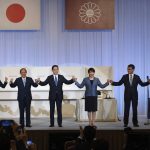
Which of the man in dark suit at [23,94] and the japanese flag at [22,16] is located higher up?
the japanese flag at [22,16]

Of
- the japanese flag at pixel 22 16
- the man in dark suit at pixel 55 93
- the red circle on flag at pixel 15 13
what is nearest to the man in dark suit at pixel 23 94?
the man in dark suit at pixel 55 93

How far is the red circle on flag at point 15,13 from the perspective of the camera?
40.0ft

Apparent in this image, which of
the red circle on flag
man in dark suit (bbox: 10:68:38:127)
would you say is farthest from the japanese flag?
man in dark suit (bbox: 10:68:38:127)

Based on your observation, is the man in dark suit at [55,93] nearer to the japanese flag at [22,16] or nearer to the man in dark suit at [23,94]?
the man in dark suit at [23,94]

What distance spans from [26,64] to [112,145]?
5.46 meters

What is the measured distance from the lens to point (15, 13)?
481 inches

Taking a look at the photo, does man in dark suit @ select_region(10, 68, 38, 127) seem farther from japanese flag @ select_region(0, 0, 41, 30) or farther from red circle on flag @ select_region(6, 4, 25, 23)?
red circle on flag @ select_region(6, 4, 25, 23)

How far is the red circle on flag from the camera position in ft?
40.0

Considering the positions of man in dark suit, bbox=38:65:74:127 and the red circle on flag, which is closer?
man in dark suit, bbox=38:65:74:127

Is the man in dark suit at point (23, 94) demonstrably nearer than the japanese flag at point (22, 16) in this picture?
Yes

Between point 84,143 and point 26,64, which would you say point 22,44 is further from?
point 84,143

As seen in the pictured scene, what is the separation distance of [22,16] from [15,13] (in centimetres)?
23

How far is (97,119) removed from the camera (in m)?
10.5

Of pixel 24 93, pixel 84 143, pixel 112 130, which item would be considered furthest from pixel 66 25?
pixel 84 143
